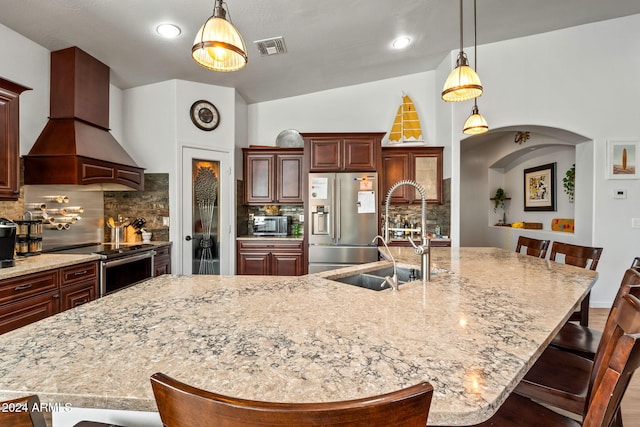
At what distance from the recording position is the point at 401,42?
387 cm

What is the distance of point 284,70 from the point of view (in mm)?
4148

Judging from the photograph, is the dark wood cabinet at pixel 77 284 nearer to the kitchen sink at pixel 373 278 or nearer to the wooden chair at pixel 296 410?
the kitchen sink at pixel 373 278

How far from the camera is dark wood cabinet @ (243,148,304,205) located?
4.76 m

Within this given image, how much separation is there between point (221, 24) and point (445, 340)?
166 centimetres

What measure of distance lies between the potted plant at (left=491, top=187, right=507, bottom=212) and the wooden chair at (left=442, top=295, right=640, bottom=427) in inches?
241

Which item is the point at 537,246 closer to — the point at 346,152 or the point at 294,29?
the point at 346,152

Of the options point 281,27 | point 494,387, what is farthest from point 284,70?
point 494,387

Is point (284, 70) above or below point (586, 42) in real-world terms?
below

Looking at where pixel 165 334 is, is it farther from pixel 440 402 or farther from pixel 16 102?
pixel 16 102

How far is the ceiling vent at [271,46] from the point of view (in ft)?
11.0

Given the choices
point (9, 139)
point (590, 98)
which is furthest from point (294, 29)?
point (590, 98)

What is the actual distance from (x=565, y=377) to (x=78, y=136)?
13.3 feet

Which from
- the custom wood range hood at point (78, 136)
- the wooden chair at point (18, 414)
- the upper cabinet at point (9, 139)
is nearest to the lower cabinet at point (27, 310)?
the upper cabinet at point (9, 139)

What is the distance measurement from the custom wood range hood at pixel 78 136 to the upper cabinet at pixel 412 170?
11.0ft
